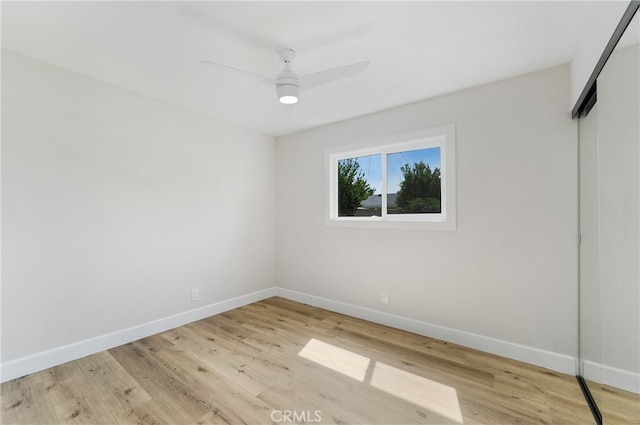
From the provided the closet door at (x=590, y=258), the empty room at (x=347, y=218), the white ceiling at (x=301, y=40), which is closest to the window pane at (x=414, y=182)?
the empty room at (x=347, y=218)

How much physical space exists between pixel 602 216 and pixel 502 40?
1.28 m

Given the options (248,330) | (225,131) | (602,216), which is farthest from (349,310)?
(225,131)

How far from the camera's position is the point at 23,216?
2.10 metres

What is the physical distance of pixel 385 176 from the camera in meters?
3.23

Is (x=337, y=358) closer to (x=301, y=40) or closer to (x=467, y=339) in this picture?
(x=467, y=339)

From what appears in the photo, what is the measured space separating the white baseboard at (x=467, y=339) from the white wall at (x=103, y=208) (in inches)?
60.4

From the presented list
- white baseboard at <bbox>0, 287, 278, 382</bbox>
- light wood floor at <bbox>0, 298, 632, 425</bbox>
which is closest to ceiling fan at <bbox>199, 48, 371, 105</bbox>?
light wood floor at <bbox>0, 298, 632, 425</bbox>

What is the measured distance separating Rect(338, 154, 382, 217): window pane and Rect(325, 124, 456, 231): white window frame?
0.07 metres

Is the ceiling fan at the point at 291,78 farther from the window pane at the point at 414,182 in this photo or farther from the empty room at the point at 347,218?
the window pane at the point at 414,182

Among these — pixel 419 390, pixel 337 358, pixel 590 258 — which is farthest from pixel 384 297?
pixel 590 258

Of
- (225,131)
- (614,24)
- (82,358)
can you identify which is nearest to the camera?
(614,24)

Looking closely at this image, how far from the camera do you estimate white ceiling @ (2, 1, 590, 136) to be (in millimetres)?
1607

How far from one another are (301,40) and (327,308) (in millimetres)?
2946

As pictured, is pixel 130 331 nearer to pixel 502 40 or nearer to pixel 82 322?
pixel 82 322
